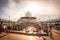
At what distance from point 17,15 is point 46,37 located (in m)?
0.83

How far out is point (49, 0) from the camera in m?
2.97

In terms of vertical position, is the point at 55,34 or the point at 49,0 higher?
the point at 49,0

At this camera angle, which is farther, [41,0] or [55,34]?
[41,0]

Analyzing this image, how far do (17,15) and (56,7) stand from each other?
0.92 meters

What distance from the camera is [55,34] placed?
2.80 m

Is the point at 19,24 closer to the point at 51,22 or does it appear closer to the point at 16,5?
the point at 16,5

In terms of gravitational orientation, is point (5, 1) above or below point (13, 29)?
above

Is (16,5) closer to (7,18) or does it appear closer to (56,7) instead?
(7,18)

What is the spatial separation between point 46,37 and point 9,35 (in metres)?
0.83

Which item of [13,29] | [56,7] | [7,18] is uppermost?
[56,7]

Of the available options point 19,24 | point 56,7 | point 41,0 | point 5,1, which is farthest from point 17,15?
point 56,7

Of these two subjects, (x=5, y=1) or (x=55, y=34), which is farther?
(x=5, y=1)

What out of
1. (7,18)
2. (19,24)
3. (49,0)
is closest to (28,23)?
(19,24)

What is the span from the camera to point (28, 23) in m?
2.88
